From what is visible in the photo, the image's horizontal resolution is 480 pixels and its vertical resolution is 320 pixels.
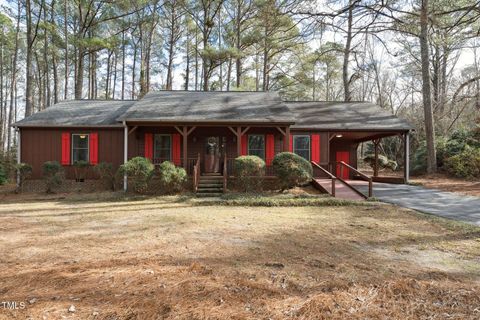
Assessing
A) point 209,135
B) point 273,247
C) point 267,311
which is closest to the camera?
point 267,311

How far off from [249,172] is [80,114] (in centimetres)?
930

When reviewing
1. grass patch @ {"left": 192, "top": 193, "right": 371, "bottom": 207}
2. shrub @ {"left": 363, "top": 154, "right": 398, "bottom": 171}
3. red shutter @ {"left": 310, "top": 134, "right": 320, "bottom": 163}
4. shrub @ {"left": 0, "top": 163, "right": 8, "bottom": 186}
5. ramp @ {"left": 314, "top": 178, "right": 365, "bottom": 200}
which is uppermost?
red shutter @ {"left": 310, "top": 134, "right": 320, "bottom": 163}

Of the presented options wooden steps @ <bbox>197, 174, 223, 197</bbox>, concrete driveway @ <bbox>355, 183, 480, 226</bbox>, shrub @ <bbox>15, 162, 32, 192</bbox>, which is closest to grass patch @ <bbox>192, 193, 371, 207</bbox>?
wooden steps @ <bbox>197, 174, 223, 197</bbox>

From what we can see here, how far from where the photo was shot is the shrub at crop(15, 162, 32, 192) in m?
11.2

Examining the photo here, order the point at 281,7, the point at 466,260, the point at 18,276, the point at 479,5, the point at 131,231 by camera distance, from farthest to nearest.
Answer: the point at 281,7
the point at 479,5
the point at 131,231
the point at 466,260
the point at 18,276

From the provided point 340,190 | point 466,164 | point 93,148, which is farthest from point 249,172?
point 466,164

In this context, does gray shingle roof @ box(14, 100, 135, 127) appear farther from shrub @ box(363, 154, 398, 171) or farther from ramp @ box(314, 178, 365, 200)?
shrub @ box(363, 154, 398, 171)

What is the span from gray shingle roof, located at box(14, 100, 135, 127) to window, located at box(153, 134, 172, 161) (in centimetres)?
201

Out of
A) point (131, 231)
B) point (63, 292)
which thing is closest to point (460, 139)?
point (131, 231)

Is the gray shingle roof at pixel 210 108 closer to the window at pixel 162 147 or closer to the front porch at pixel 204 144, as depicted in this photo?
the front porch at pixel 204 144

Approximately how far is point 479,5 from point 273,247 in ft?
35.7

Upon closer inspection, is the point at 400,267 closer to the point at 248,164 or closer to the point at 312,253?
the point at 312,253

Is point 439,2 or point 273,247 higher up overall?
point 439,2

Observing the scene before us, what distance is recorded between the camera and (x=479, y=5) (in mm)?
9164
